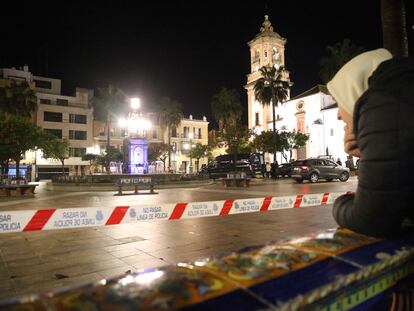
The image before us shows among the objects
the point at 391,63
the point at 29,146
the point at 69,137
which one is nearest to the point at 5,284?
the point at 391,63

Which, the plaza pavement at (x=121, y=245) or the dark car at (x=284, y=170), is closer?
the plaza pavement at (x=121, y=245)

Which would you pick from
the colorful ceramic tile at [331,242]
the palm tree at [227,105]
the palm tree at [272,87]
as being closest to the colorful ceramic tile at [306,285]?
the colorful ceramic tile at [331,242]

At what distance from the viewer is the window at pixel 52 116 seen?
171 ft

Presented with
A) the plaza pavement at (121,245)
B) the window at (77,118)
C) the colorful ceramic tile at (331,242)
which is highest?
the window at (77,118)

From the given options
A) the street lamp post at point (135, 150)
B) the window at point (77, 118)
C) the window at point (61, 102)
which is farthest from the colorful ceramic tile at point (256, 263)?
the window at point (61, 102)

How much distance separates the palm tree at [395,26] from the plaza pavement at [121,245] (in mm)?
A: 3920

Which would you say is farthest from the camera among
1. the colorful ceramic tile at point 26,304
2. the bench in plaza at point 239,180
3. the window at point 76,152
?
the window at point 76,152

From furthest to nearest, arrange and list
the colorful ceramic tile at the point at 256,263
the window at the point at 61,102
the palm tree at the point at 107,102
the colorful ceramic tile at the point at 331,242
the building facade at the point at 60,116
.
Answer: the window at the point at 61,102
the building facade at the point at 60,116
the palm tree at the point at 107,102
the colorful ceramic tile at the point at 331,242
the colorful ceramic tile at the point at 256,263

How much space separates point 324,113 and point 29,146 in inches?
1709

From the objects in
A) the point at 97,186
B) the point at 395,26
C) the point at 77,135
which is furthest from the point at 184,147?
the point at 395,26

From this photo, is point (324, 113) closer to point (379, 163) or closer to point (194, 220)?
point (194, 220)

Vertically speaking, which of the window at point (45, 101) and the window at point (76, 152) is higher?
the window at point (45, 101)

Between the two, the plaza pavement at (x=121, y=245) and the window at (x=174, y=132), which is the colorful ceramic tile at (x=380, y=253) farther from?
the window at (x=174, y=132)

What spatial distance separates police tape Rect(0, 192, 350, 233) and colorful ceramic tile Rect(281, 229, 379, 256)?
11.9ft
